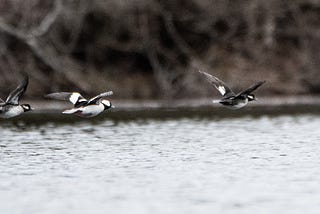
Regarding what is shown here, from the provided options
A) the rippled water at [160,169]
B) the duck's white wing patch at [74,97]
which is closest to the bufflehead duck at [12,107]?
the rippled water at [160,169]

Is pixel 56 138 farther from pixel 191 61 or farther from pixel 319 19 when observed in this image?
pixel 319 19

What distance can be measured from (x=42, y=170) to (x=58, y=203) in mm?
3567

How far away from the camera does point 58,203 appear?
16234mm

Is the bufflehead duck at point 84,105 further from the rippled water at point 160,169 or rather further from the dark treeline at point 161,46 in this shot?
the dark treeline at point 161,46

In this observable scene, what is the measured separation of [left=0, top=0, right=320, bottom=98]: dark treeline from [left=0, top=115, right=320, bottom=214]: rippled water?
25.1ft

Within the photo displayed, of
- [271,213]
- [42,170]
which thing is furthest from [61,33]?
[271,213]

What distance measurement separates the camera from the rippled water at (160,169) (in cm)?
1612

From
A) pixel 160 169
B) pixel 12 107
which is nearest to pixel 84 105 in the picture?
pixel 12 107

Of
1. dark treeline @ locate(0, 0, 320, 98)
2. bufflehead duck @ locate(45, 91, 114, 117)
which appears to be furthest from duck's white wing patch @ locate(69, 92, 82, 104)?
dark treeline @ locate(0, 0, 320, 98)

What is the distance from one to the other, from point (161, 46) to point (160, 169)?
20251 mm

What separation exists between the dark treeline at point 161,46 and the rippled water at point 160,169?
301 inches

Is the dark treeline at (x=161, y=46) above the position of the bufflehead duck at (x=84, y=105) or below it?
above

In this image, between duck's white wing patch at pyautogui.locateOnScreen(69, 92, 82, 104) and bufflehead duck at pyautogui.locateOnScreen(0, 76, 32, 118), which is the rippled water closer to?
bufflehead duck at pyautogui.locateOnScreen(0, 76, 32, 118)

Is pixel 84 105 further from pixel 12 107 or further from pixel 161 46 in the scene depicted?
pixel 161 46
